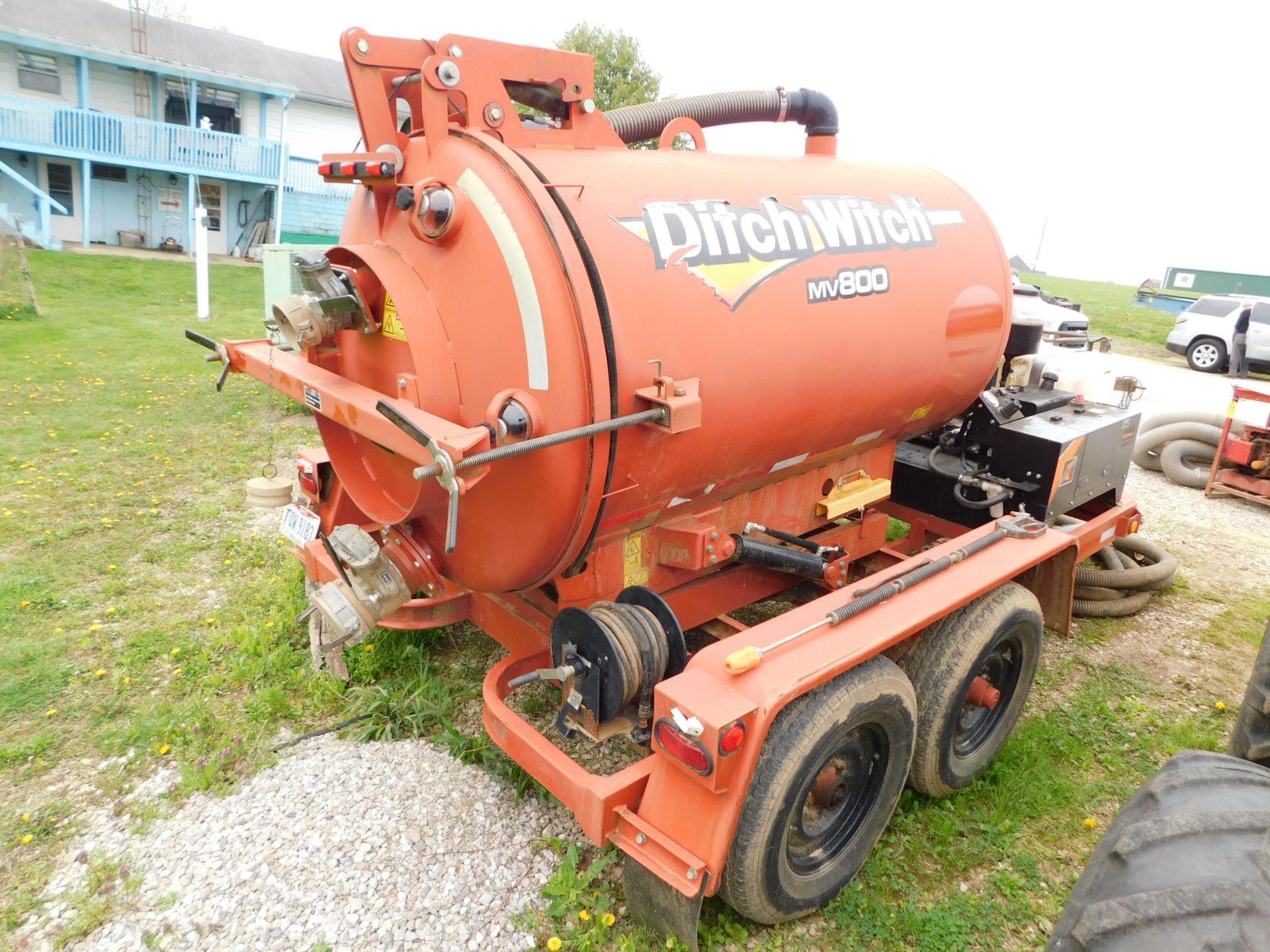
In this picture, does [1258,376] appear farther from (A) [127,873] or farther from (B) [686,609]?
(A) [127,873]

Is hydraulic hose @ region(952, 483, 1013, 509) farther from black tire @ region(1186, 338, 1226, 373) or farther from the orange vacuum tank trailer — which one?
black tire @ region(1186, 338, 1226, 373)

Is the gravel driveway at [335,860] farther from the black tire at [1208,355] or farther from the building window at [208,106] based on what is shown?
the building window at [208,106]

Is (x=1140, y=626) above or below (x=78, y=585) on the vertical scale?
above

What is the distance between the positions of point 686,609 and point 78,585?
149 inches

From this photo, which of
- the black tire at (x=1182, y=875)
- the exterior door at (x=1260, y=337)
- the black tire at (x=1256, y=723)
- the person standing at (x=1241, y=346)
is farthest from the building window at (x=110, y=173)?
the exterior door at (x=1260, y=337)

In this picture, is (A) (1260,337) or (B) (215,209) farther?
(B) (215,209)

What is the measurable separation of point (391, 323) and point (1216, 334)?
19.0 m

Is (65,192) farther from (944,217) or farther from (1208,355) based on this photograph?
(1208,355)

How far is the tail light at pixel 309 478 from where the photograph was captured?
3.83 m

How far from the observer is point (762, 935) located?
281 cm

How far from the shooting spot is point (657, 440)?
9.16ft

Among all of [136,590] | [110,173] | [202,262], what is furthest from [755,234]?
[110,173]

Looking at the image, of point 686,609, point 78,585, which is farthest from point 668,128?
point 78,585

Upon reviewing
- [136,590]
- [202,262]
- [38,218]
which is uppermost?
[38,218]
